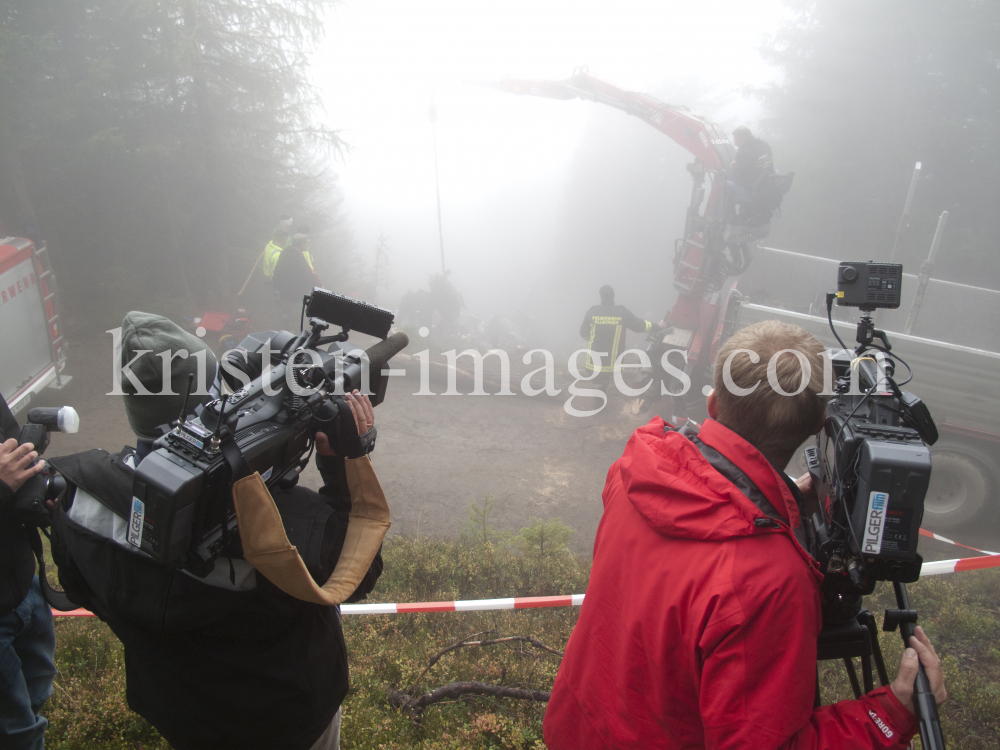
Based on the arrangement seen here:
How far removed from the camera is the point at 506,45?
28812 mm

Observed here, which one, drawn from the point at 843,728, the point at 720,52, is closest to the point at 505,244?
the point at 720,52

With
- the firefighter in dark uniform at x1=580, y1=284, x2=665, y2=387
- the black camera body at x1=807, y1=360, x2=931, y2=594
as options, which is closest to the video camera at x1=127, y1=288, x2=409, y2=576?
the black camera body at x1=807, y1=360, x2=931, y2=594

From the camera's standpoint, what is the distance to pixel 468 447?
720 cm

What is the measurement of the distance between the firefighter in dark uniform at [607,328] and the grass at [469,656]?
12.9 ft

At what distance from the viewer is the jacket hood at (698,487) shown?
1103 mm

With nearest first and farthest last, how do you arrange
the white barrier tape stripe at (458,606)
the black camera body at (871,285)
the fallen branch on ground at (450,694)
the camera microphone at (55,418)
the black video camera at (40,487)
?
the black camera body at (871,285)
the black video camera at (40,487)
the camera microphone at (55,418)
the fallen branch on ground at (450,694)
the white barrier tape stripe at (458,606)

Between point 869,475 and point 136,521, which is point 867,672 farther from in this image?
point 136,521

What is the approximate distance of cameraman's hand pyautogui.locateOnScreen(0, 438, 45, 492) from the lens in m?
1.71

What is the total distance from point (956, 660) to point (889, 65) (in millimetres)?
13970

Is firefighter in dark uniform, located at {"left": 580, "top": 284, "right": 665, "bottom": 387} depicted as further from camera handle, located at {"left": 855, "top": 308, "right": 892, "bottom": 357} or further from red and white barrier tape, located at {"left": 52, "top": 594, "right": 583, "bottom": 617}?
camera handle, located at {"left": 855, "top": 308, "right": 892, "bottom": 357}

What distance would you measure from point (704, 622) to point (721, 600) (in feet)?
0.22

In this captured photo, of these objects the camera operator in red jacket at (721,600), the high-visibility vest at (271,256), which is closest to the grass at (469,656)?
the camera operator in red jacket at (721,600)

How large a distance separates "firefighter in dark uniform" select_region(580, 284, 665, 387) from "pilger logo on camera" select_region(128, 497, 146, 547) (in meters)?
7.00

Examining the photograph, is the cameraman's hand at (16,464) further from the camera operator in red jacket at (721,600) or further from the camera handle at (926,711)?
the camera handle at (926,711)
